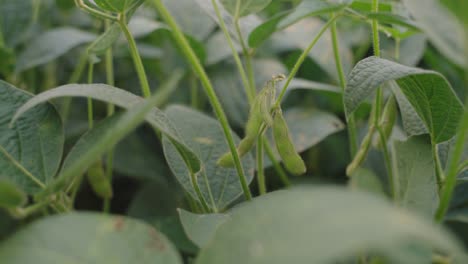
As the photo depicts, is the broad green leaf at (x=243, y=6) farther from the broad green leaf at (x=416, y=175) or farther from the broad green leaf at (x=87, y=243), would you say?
the broad green leaf at (x=87, y=243)

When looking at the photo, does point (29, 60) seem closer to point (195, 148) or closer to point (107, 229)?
point (195, 148)

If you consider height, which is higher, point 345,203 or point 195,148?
point 345,203

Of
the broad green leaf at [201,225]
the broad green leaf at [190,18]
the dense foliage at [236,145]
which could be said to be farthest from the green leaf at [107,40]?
the broad green leaf at [190,18]

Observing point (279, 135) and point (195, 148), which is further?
point (195, 148)

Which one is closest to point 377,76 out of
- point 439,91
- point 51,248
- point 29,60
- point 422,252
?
point 439,91

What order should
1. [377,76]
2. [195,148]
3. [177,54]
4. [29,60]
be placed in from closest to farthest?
[377,76]
[195,148]
[29,60]
[177,54]

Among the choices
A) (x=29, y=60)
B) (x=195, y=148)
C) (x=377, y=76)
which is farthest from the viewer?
(x=29, y=60)
